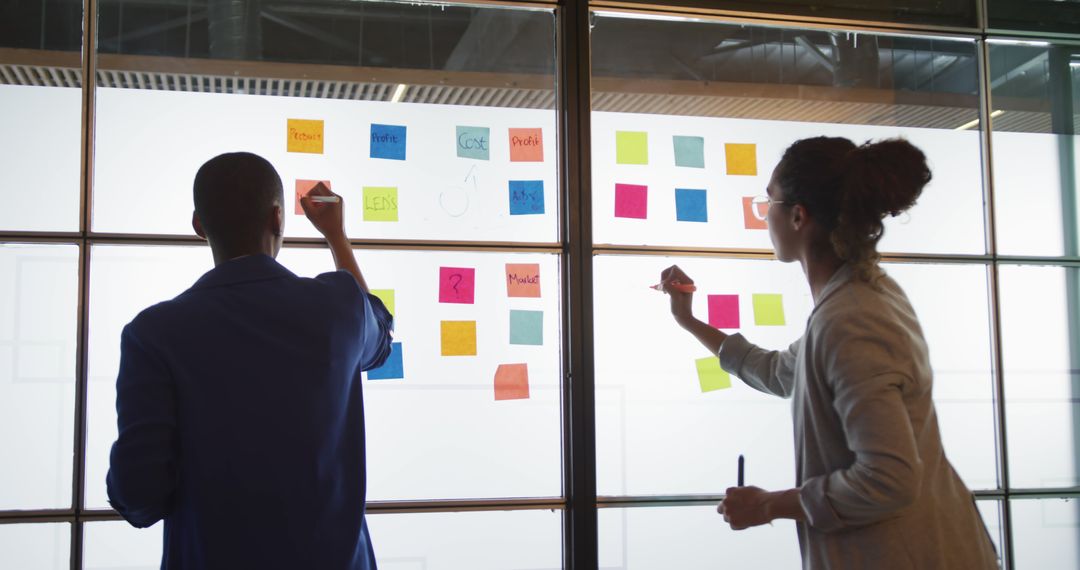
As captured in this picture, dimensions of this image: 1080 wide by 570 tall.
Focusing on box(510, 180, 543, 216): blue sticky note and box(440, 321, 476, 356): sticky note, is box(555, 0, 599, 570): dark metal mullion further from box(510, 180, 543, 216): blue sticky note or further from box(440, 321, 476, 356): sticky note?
box(440, 321, 476, 356): sticky note

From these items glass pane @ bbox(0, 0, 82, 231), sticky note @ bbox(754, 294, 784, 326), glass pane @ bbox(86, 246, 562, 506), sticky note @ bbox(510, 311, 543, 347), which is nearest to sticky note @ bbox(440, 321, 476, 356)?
glass pane @ bbox(86, 246, 562, 506)

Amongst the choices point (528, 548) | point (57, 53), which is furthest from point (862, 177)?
point (57, 53)

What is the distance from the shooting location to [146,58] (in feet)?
7.47

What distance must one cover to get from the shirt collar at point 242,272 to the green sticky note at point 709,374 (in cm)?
141

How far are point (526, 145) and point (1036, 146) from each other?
173cm

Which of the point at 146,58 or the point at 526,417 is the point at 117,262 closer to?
the point at 146,58

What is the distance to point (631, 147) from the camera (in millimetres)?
2533

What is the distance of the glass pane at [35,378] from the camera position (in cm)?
213

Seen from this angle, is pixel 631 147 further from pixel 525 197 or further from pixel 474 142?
pixel 474 142

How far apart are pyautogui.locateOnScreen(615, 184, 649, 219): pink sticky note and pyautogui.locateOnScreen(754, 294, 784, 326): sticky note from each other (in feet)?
1.45

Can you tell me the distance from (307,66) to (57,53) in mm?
632

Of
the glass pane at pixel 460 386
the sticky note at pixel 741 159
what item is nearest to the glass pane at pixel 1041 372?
the sticky note at pixel 741 159

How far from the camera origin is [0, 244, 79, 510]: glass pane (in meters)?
2.13

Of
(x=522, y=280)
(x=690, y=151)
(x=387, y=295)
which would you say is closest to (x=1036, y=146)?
(x=690, y=151)
